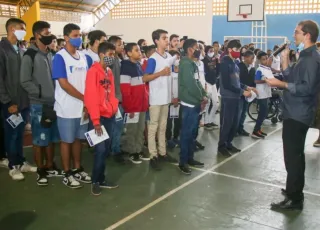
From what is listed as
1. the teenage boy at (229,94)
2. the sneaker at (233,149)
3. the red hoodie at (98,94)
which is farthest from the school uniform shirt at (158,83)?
the sneaker at (233,149)

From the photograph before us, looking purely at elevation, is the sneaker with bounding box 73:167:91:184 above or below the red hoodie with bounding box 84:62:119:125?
below

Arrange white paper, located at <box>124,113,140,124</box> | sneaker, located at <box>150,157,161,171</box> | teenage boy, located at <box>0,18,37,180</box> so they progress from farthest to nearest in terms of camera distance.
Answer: white paper, located at <box>124,113,140,124</box>, sneaker, located at <box>150,157,161,171</box>, teenage boy, located at <box>0,18,37,180</box>

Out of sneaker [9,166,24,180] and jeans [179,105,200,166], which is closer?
sneaker [9,166,24,180]

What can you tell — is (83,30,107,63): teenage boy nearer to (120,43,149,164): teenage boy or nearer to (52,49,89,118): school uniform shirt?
(120,43,149,164): teenage boy

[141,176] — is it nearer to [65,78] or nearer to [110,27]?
[65,78]

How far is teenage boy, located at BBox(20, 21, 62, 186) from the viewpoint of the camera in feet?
11.5

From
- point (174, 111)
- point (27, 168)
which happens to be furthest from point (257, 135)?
point (27, 168)

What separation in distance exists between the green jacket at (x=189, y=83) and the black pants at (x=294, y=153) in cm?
111

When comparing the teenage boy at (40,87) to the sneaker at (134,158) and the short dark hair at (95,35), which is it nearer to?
the short dark hair at (95,35)

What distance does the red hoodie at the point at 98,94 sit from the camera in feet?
10.3

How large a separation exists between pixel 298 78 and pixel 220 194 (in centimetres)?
136

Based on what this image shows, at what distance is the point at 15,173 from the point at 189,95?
7.03 feet

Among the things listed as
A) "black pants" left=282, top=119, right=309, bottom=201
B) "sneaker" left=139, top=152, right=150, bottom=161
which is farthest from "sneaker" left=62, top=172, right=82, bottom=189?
"black pants" left=282, top=119, right=309, bottom=201

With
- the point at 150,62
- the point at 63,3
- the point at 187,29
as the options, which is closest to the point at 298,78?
the point at 150,62
